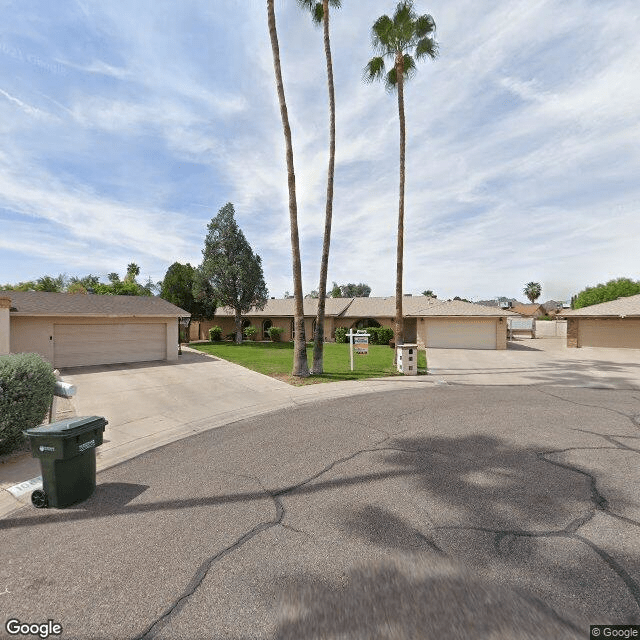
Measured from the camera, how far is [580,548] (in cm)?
343

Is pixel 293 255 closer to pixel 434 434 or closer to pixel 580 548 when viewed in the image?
pixel 434 434

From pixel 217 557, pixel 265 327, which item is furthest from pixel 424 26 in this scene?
pixel 265 327

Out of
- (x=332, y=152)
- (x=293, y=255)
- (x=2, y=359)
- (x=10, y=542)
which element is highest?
(x=332, y=152)

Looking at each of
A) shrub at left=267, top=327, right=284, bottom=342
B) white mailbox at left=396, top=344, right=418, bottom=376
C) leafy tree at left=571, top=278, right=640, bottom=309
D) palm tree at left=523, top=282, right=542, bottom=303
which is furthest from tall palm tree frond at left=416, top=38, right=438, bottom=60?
palm tree at left=523, top=282, right=542, bottom=303

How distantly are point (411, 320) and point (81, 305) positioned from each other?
79.8 feet

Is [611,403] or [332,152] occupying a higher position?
[332,152]

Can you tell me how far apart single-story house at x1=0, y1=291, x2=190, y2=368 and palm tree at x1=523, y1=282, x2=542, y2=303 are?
3624 inches

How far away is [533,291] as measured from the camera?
86.1 metres

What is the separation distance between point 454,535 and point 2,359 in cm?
787

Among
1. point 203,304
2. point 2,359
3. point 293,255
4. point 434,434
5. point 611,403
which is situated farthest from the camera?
point 203,304

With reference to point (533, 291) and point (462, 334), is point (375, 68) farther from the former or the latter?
point (533, 291)

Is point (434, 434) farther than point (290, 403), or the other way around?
point (290, 403)

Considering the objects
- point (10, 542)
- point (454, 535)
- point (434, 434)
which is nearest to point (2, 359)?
point (10, 542)

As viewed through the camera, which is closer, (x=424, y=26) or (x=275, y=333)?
(x=424, y=26)
